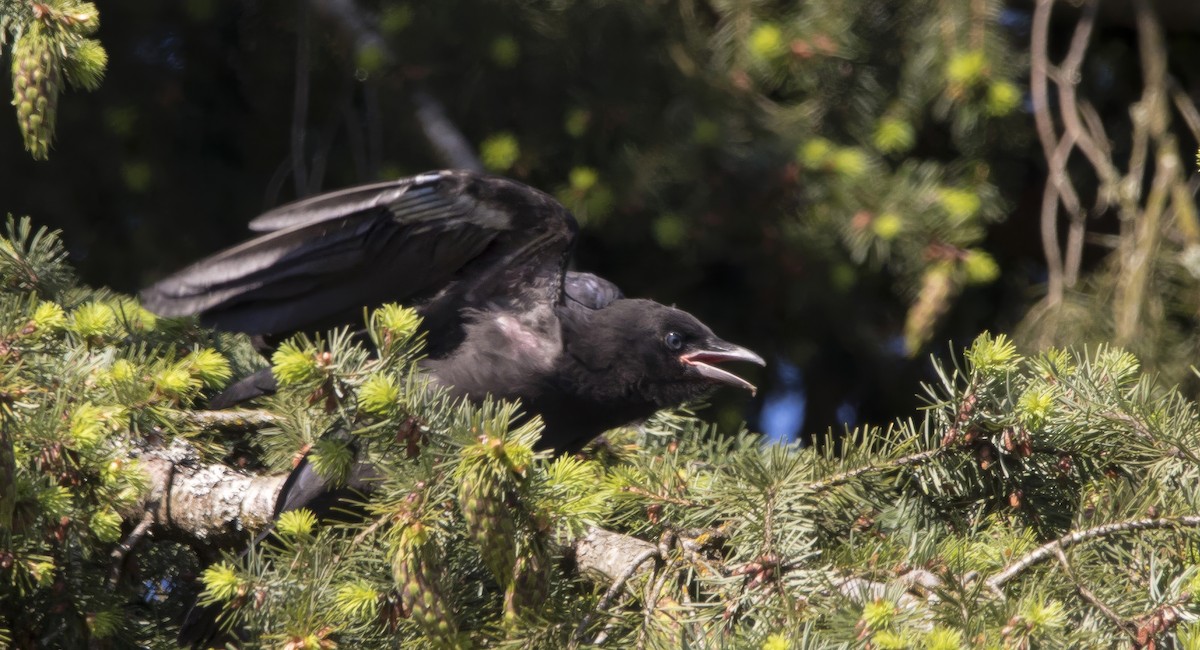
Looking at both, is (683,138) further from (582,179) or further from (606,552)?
(606,552)

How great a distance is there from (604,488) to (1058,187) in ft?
8.73

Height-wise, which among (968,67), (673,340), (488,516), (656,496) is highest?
(488,516)

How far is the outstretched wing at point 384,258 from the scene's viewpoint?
284 centimetres

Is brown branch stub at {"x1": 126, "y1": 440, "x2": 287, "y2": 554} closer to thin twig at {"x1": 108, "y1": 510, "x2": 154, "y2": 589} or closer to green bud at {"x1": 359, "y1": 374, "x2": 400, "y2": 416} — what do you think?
thin twig at {"x1": 108, "y1": 510, "x2": 154, "y2": 589}

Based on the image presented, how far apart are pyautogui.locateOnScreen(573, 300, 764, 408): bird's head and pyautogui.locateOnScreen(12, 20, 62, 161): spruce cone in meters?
1.60

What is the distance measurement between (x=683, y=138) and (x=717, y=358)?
1.18 m

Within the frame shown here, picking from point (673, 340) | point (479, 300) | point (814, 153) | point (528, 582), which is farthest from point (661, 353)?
point (528, 582)

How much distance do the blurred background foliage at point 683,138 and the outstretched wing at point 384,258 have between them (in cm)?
93

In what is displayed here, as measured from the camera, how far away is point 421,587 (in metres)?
1.94

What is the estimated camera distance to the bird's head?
334cm

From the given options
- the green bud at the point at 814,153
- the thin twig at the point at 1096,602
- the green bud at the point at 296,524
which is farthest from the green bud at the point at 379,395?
the green bud at the point at 814,153

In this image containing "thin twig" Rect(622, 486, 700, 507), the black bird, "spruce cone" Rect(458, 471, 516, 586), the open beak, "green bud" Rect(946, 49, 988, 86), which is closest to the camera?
"spruce cone" Rect(458, 471, 516, 586)

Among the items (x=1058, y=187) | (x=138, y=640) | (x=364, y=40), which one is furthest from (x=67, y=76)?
(x=1058, y=187)

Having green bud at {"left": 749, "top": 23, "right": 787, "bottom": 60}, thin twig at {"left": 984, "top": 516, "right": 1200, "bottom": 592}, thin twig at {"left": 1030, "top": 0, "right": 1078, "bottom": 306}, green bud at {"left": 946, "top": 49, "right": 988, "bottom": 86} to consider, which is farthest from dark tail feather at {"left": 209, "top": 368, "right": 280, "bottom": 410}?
thin twig at {"left": 1030, "top": 0, "right": 1078, "bottom": 306}
